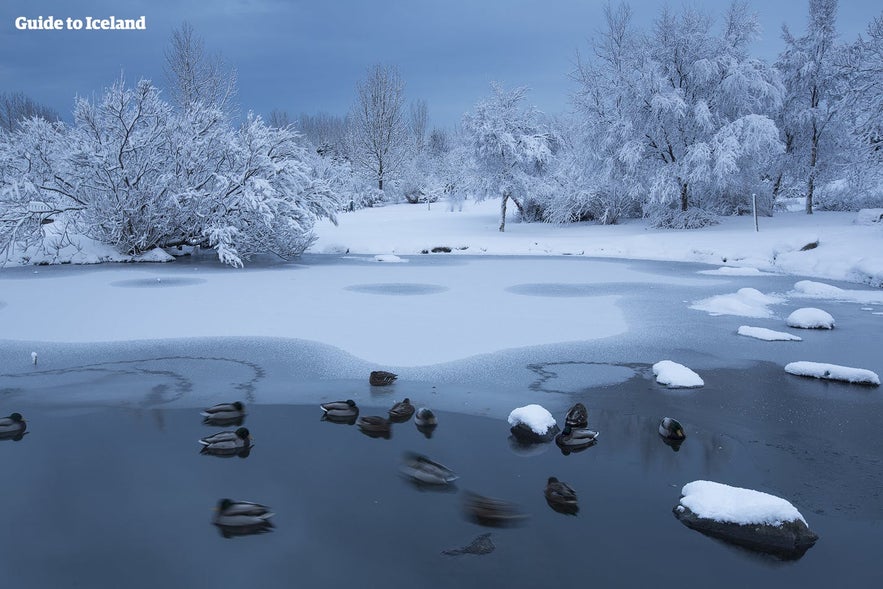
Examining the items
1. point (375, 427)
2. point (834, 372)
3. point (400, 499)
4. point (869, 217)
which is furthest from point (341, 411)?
point (869, 217)

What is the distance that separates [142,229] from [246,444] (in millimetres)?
16080

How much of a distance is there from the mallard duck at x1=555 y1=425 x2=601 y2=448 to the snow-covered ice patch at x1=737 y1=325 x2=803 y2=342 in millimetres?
4476

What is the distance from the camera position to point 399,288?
12484 millimetres

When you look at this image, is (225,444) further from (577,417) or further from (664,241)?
(664,241)

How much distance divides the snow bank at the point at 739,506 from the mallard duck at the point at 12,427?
483cm

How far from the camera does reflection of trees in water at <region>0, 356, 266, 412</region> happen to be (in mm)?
5508

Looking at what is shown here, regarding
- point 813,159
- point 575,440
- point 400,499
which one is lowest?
point 400,499

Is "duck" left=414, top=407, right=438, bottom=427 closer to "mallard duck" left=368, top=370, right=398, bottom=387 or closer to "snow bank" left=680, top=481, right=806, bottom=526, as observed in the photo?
"mallard duck" left=368, top=370, right=398, bottom=387

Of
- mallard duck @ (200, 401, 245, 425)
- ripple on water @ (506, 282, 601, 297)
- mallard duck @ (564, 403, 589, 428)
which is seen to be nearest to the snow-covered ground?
ripple on water @ (506, 282, 601, 297)

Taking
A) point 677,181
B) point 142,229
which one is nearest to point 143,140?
point 142,229

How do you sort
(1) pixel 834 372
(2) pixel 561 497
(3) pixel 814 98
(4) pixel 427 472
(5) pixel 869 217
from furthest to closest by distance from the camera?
(3) pixel 814 98, (5) pixel 869 217, (1) pixel 834 372, (4) pixel 427 472, (2) pixel 561 497

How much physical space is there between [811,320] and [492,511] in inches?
279

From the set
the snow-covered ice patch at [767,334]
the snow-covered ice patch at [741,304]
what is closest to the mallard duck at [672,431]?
the snow-covered ice patch at [767,334]

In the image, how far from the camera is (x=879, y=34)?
60.5 ft
